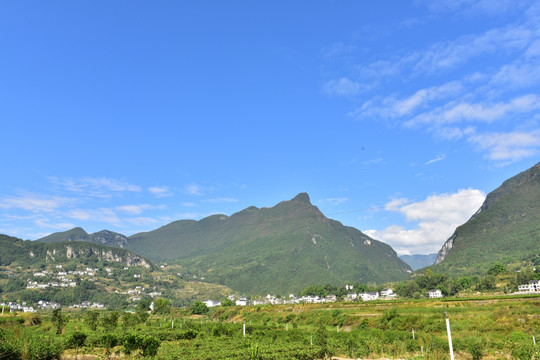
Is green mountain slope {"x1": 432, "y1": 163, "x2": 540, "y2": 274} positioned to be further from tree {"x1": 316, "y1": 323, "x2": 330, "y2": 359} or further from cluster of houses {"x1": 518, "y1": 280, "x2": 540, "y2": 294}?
tree {"x1": 316, "y1": 323, "x2": 330, "y2": 359}

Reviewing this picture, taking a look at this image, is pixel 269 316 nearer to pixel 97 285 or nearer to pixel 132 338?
pixel 132 338

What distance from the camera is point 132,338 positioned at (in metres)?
27.8

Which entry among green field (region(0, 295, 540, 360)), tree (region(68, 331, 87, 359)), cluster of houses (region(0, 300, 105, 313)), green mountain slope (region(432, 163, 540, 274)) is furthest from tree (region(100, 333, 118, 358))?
green mountain slope (region(432, 163, 540, 274))

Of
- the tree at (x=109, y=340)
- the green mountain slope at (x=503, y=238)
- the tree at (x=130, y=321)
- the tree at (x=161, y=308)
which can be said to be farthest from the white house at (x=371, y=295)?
the tree at (x=109, y=340)

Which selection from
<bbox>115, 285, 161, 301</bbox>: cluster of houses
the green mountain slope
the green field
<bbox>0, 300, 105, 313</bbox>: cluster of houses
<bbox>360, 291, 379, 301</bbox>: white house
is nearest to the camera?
the green field

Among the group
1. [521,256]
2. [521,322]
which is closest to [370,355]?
[521,322]

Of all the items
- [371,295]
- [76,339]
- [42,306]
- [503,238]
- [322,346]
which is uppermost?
[503,238]

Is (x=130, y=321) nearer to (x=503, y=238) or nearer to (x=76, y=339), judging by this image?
(x=76, y=339)

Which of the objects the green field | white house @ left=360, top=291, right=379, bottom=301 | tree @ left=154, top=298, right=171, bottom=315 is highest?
the green field

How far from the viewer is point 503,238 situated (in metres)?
172

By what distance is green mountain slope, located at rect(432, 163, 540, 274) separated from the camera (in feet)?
497

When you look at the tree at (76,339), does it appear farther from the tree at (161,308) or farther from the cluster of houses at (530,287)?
the cluster of houses at (530,287)

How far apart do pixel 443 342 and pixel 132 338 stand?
27.0m

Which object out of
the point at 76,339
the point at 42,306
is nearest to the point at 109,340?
the point at 76,339
